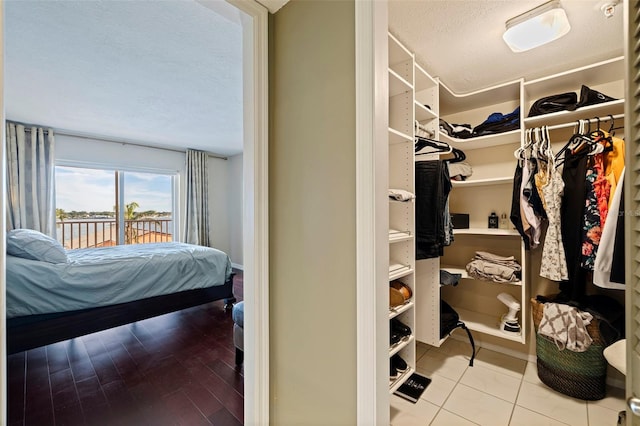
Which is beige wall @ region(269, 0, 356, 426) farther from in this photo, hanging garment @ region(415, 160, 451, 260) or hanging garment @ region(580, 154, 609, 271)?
hanging garment @ region(580, 154, 609, 271)

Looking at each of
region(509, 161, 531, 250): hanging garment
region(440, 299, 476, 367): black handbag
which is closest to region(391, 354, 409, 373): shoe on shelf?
region(440, 299, 476, 367): black handbag

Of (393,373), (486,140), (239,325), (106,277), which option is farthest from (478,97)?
(106,277)

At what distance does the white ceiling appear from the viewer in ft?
4.80

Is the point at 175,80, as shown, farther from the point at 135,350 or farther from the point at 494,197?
the point at 494,197

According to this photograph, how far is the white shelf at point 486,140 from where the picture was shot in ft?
6.97

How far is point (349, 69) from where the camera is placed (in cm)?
93

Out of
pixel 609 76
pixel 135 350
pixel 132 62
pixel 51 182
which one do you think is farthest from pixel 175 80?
pixel 609 76

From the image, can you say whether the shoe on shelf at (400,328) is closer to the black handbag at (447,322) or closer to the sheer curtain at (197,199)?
the black handbag at (447,322)

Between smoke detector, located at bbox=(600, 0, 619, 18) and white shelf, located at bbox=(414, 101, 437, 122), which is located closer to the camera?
smoke detector, located at bbox=(600, 0, 619, 18)

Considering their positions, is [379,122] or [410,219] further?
[410,219]

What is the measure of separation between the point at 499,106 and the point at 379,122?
218 centimetres

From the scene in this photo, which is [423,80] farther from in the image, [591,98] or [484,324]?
[484,324]

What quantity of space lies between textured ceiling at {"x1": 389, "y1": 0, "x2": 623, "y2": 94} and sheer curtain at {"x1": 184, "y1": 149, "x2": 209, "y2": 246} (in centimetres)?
441

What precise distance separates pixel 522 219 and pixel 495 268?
1.37 ft
